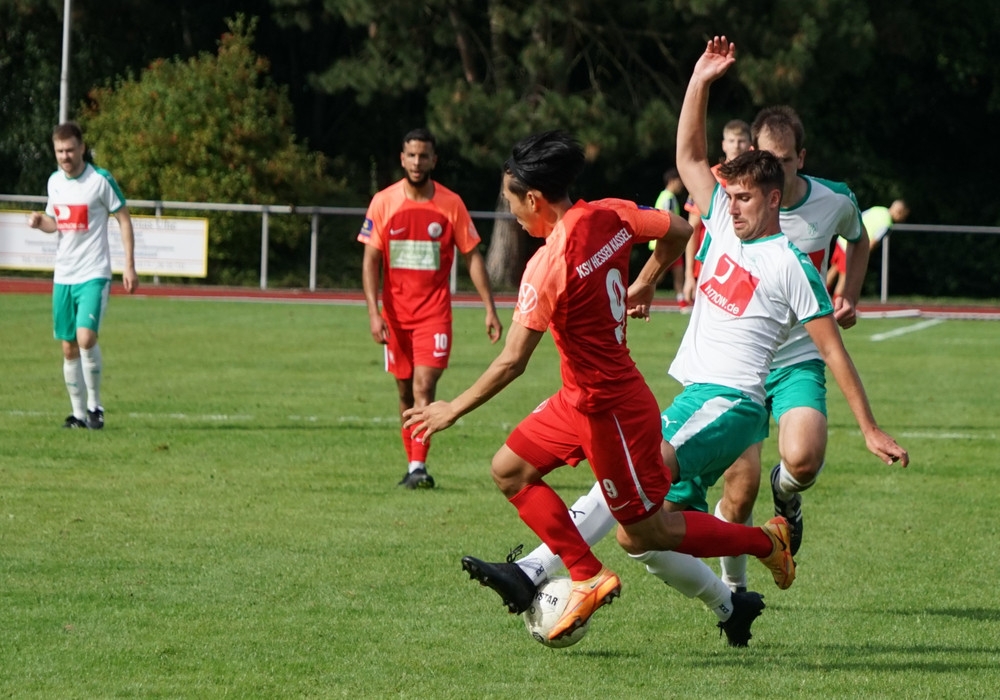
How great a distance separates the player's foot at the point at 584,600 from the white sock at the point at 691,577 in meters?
0.23

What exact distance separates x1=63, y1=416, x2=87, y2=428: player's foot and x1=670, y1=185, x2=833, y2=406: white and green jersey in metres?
6.60

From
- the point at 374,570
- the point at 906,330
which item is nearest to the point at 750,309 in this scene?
the point at 374,570

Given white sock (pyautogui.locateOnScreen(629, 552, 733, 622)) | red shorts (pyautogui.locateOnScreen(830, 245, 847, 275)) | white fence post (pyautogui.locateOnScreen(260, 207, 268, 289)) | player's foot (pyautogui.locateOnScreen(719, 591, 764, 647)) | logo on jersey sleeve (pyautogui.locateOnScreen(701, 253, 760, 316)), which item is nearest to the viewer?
white sock (pyautogui.locateOnScreen(629, 552, 733, 622))

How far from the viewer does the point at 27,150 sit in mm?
38969

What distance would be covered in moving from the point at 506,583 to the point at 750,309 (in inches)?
59.0

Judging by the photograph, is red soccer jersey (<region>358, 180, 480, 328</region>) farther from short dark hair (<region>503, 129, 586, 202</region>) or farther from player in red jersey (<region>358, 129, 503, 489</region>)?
short dark hair (<region>503, 129, 586, 202</region>)

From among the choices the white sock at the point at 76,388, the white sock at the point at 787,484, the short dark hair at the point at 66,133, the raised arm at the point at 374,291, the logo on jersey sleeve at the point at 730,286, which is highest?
the short dark hair at the point at 66,133

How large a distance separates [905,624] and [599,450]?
5.70ft

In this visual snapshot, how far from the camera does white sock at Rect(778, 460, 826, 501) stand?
6.63 metres

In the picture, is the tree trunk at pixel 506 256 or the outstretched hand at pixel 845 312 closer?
the outstretched hand at pixel 845 312

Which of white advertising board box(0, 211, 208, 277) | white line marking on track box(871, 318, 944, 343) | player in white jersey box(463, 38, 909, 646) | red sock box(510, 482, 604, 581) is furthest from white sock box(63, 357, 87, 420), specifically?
white advertising board box(0, 211, 208, 277)

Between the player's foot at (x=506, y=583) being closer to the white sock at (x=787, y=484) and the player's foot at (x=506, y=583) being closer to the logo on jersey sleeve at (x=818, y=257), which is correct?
the white sock at (x=787, y=484)

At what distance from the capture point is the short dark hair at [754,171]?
586cm

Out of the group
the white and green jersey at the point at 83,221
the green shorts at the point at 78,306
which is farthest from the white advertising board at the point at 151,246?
the green shorts at the point at 78,306
